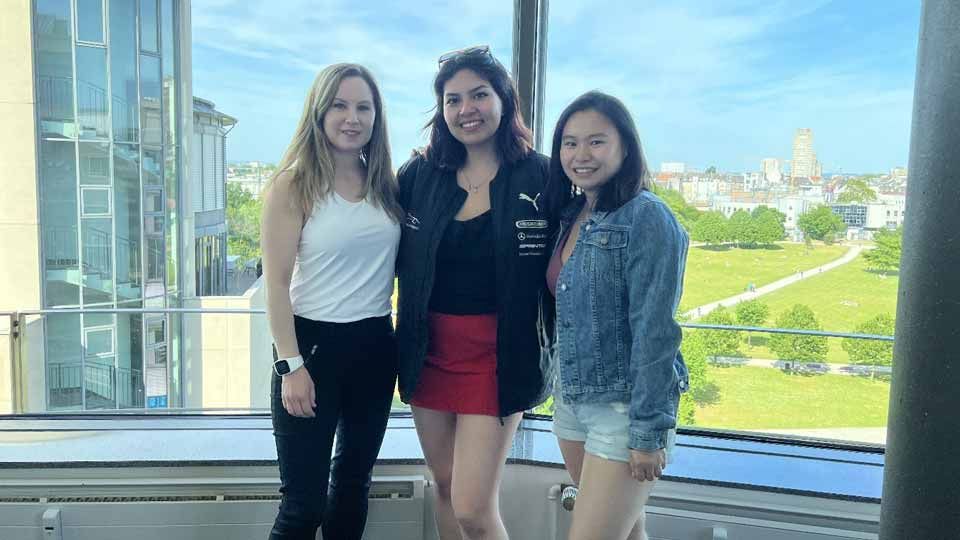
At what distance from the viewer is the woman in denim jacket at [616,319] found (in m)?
1.25

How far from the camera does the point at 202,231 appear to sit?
2.90 m

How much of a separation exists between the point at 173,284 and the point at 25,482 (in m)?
1.38

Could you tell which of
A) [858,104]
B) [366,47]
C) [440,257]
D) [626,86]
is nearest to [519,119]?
[440,257]

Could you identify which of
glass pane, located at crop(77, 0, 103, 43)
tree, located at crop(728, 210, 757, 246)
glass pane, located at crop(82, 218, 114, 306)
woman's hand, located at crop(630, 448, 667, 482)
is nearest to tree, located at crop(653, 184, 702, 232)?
tree, located at crop(728, 210, 757, 246)

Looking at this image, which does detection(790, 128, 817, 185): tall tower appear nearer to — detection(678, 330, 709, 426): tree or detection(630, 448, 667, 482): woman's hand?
detection(678, 330, 709, 426): tree

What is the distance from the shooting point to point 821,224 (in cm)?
238

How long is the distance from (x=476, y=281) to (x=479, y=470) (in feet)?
1.47

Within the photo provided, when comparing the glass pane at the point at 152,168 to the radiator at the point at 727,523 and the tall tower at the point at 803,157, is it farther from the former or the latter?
the tall tower at the point at 803,157

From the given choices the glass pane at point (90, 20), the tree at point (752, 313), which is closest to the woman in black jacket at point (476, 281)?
the tree at point (752, 313)

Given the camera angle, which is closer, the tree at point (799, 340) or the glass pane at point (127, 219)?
the tree at point (799, 340)

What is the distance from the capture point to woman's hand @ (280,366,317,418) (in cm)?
149

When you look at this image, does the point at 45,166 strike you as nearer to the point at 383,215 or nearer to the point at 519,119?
the point at 383,215

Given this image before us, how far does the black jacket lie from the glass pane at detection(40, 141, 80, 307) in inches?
97.9

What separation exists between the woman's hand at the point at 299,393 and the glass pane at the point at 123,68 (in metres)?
2.32
